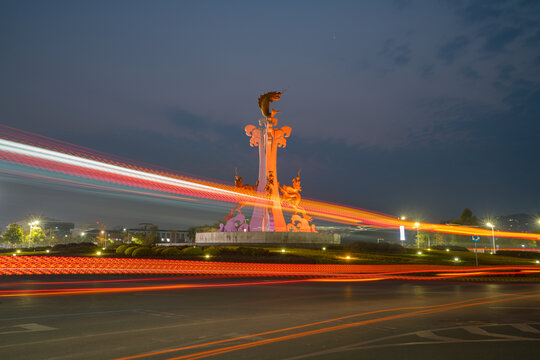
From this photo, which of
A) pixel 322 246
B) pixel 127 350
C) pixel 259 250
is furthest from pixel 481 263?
pixel 127 350

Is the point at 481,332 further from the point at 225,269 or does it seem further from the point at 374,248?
the point at 374,248

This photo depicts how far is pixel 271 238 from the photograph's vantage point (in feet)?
126

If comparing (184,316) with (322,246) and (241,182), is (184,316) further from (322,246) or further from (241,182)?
(241,182)

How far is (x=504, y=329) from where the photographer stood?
8078mm

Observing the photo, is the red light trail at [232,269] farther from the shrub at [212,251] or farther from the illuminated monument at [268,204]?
the illuminated monument at [268,204]

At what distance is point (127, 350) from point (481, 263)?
32829 mm

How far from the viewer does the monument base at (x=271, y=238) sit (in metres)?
38.5

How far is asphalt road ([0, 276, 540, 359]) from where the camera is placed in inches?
242

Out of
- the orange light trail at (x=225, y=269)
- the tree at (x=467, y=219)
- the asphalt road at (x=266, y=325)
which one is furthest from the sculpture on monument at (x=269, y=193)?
the tree at (x=467, y=219)

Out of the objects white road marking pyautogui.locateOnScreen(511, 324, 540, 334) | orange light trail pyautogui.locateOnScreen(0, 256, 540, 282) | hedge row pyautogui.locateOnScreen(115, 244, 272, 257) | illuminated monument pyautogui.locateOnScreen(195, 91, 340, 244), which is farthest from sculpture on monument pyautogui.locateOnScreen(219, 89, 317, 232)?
white road marking pyautogui.locateOnScreen(511, 324, 540, 334)

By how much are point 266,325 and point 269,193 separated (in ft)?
114

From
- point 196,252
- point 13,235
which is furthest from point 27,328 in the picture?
point 13,235

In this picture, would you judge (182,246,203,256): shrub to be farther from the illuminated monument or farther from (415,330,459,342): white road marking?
(415,330,459,342): white road marking

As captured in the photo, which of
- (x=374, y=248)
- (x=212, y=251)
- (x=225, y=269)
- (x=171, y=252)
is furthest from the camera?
(x=374, y=248)
